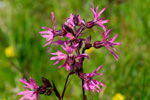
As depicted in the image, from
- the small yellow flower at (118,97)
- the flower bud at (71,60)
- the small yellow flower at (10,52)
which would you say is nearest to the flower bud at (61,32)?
the flower bud at (71,60)

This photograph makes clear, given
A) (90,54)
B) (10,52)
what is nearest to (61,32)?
(90,54)

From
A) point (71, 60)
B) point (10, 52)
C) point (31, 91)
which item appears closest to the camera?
point (71, 60)

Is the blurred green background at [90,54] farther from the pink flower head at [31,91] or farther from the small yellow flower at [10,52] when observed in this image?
the pink flower head at [31,91]

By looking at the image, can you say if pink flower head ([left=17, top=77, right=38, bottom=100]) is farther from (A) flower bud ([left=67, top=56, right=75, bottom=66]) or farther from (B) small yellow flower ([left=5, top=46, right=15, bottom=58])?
(B) small yellow flower ([left=5, top=46, right=15, bottom=58])

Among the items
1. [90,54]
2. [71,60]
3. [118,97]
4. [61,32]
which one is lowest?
[118,97]

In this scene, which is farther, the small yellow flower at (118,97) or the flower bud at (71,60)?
the small yellow flower at (118,97)

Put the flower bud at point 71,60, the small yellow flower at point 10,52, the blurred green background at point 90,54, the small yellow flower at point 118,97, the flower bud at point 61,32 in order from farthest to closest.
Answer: the small yellow flower at point 10,52 → the blurred green background at point 90,54 → the small yellow flower at point 118,97 → the flower bud at point 61,32 → the flower bud at point 71,60

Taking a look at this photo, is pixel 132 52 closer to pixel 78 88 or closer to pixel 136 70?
pixel 136 70

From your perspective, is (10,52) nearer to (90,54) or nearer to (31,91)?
(90,54)

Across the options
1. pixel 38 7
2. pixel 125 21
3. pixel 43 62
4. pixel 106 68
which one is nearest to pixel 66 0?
pixel 38 7

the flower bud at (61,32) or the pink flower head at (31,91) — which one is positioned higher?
the flower bud at (61,32)
